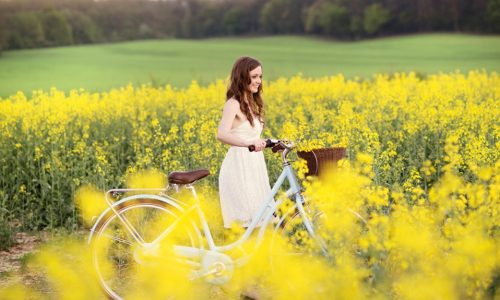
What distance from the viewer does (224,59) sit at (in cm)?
3161

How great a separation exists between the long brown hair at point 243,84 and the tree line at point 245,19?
21821mm

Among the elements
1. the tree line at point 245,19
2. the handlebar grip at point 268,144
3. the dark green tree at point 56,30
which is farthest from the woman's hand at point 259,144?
the dark green tree at point 56,30

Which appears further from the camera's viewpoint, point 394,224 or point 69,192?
point 69,192

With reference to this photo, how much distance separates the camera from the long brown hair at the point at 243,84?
5617mm

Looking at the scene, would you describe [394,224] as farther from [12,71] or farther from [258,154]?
[12,71]

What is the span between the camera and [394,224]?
4.48 meters

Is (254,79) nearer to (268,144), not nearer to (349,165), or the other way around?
(268,144)

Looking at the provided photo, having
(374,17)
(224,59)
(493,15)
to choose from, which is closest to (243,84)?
(493,15)

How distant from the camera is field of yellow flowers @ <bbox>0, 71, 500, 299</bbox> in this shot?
4.17 metres

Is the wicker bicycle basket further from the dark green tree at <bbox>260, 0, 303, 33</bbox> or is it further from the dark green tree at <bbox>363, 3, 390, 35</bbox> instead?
the dark green tree at <bbox>363, 3, 390, 35</bbox>

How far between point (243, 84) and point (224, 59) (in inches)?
1029

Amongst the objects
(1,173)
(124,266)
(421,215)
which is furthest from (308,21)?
(421,215)

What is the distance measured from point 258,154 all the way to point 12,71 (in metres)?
20.1

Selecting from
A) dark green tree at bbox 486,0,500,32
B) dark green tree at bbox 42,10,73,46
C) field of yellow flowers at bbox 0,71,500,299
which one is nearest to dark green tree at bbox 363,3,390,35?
dark green tree at bbox 486,0,500,32
